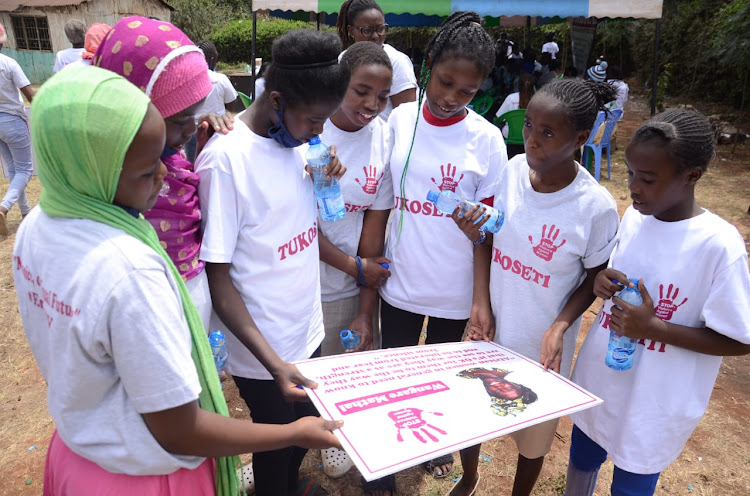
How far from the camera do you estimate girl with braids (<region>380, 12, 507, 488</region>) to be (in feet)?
6.44

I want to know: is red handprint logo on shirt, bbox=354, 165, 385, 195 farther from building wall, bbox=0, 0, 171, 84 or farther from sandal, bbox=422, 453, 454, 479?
building wall, bbox=0, 0, 171, 84

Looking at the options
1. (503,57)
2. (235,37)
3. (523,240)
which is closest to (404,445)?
(523,240)

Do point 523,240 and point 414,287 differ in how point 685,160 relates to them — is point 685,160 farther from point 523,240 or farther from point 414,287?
point 414,287

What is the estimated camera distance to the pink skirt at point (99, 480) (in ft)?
3.54

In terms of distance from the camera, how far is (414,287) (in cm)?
214

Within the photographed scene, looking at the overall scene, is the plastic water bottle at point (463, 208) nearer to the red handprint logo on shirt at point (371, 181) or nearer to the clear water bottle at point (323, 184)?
the red handprint logo on shirt at point (371, 181)

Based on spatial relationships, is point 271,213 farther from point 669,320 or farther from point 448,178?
point 669,320

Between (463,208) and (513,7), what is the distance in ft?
21.5

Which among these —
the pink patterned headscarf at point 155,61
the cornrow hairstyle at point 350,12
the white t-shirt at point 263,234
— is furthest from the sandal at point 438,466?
the cornrow hairstyle at point 350,12

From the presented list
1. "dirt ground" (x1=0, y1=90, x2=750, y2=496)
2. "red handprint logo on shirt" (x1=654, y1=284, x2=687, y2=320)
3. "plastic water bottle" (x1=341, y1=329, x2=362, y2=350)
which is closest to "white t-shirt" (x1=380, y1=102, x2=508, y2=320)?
"plastic water bottle" (x1=341, y1=329, x2=362, y2=350)

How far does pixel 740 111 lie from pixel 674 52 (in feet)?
12.1

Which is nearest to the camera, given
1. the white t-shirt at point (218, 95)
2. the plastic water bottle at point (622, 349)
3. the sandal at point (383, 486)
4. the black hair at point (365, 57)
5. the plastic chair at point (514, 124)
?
the plastic water bottle at point (622, 349)

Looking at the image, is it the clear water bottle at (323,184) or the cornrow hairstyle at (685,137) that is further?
the clear water bottle at (323,184)

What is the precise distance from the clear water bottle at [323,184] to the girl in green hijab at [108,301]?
0.74 m
